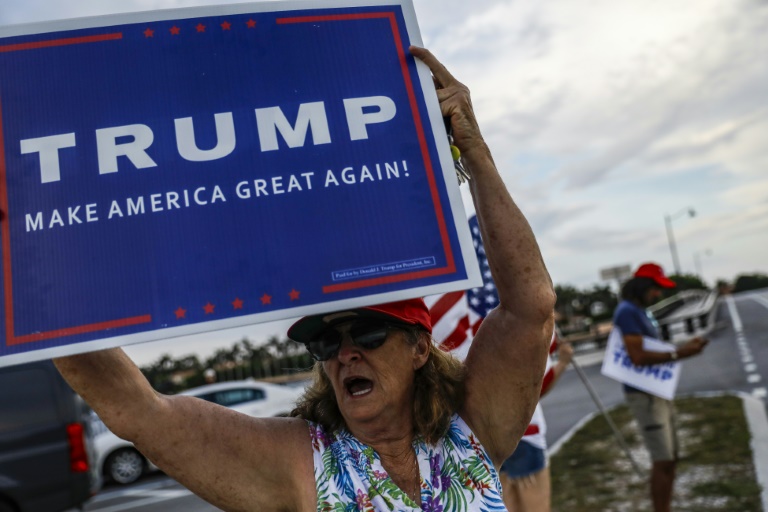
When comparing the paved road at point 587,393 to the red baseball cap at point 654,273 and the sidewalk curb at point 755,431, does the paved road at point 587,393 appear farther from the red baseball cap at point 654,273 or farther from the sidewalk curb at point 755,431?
the red baseball cap at point 654,273

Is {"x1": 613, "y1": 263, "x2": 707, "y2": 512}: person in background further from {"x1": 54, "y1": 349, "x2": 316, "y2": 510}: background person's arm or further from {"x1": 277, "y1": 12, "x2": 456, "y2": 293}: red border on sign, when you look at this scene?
{"x1": 277, "y1": 12, "x2": 456, "y2": 293}: red border on sign

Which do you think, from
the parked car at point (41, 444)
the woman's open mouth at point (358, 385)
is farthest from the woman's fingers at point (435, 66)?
the parked car at point (41, 444)

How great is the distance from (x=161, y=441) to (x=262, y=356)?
5284 centimetres

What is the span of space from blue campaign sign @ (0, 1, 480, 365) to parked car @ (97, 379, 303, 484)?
10048 millimetres

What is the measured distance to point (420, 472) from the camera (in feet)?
6.41

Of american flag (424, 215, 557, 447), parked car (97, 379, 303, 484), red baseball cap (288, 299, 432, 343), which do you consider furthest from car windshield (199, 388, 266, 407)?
red baseball cap (288, 299, 432, 343)

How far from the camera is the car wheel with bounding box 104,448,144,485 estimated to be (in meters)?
11.8

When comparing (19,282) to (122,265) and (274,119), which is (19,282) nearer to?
(122,265)

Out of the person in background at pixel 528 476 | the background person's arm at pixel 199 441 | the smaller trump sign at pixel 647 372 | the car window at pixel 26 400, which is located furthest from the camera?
the car window at pixel 26 400

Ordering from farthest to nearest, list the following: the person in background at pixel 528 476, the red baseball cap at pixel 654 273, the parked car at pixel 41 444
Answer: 1. the parked car at pixel 41 444
2. the red baseball cap at pixel 654 273
3. the person in background at pixel 528 476

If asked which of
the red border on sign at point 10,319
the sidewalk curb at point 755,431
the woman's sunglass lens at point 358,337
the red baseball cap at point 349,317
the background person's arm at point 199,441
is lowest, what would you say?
the sidewalk curb at point 755,431

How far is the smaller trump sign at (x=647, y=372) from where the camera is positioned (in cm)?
518

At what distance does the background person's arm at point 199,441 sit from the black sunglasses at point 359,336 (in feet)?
0.87

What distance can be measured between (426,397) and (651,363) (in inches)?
145
